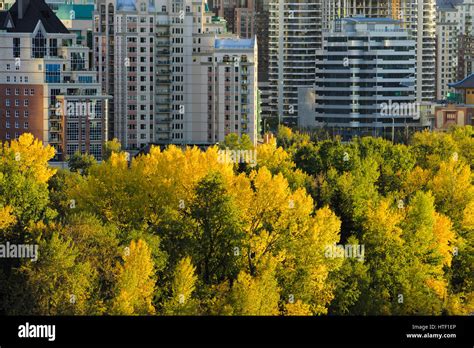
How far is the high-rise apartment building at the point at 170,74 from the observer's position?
383ft

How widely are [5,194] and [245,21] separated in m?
129

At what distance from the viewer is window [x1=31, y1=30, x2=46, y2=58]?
4146 inches

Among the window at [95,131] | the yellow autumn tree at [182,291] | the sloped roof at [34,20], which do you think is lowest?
the yellow autumn tree at [182,291]

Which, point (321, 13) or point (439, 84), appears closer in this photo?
point (321, 13)

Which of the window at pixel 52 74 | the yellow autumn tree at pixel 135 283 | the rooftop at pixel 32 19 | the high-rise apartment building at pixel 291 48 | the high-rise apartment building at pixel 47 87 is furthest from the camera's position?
the high-rise apartment building at pixel 291 48

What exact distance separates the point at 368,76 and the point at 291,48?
2721 cm

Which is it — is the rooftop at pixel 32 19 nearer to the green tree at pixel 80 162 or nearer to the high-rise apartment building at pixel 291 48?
the green tree at pixel 80 162

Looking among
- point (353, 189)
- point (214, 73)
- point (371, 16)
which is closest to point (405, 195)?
point (353, 189)

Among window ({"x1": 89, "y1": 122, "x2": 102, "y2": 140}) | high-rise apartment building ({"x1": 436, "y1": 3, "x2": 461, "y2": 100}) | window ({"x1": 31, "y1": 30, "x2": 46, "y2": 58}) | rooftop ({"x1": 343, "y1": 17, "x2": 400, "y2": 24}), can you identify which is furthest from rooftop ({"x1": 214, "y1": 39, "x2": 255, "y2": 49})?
high-rise apartment building ({"x1": 436, "y1": 3, "x2": 461, "y2": 100})

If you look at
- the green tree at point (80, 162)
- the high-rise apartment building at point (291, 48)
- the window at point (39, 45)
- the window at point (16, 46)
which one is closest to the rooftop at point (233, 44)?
the window at point (39, 45)
